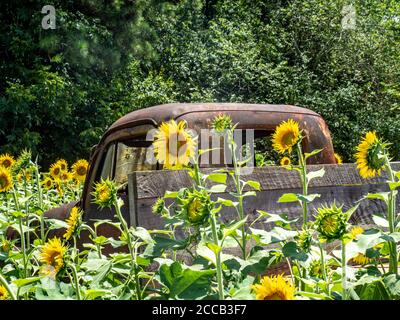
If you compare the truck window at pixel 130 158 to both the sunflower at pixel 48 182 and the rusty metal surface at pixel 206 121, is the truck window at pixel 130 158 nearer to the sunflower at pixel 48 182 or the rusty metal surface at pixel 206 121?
the rusty metal surface at pixel 206 121

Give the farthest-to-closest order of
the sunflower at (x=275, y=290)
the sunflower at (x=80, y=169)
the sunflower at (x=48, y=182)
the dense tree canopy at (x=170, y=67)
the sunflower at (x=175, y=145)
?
the dense tree canopy at (x=170, y=67), the sunflower at (x=80, y=169), the sunflower at (x=48, y=182), the sunflower at (x=175, y=145), the sunflower at (x=275, y=290)

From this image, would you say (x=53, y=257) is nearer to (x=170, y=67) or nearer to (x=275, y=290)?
(x=275, y=290)

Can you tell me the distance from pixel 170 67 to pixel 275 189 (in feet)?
42.1

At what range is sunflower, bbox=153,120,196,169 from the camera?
1.25 meters

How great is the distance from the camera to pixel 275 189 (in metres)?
2.01

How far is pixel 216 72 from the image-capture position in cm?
1370

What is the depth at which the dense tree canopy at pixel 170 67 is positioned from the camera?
12711mm

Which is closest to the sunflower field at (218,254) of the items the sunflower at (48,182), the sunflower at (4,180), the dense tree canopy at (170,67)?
the sunflower at (4,180)

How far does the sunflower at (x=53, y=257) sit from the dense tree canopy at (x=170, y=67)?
435 inches

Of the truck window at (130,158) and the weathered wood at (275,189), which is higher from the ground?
the truck window at (130,158)

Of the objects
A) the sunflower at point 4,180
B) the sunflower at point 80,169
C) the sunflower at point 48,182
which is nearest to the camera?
the sunflower at point 4,180

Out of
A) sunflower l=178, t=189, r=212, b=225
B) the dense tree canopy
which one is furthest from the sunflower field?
the dense tree canopy

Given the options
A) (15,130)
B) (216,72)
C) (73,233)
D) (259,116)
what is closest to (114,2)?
(216,72)

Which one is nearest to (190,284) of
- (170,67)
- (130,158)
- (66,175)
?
(130,158)
